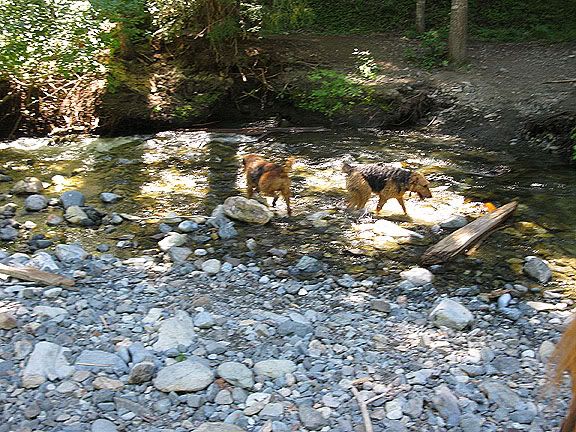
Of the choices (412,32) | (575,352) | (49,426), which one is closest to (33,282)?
(49,426)

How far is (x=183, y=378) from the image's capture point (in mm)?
4293

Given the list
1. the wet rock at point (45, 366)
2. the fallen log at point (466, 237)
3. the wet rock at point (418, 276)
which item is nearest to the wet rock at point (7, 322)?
the wet rock at point (45, 366)

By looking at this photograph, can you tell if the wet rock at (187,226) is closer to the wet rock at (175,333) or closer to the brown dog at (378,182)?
the brown dog at (378,182)

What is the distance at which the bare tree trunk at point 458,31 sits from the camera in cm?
1428

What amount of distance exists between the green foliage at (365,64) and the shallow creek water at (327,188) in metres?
2.19

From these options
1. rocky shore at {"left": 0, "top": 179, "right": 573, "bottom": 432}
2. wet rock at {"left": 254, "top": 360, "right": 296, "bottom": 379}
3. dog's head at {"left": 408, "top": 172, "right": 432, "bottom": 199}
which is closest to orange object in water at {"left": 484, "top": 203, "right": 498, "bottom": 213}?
dog's head at {"left": 408, "top": 172, "right": 432, "bottom": 199}

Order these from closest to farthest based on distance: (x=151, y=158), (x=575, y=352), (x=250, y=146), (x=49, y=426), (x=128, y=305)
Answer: (x=575, y=352) → (x=49, y=426) → (x=128, y=305) → (x=151, y=158) → (x=250, y=146)

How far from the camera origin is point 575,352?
2295 millimetres

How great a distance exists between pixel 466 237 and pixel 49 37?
9.64 meters

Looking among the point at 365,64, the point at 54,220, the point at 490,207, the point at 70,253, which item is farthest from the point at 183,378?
the point at 365,64

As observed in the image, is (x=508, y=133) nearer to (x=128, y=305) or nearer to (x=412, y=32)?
(x=412, y=32)

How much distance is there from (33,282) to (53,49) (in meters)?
8.22

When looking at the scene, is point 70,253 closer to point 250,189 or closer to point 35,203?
point 35,203

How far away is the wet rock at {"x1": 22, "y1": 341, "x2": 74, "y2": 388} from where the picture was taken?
4.21m
